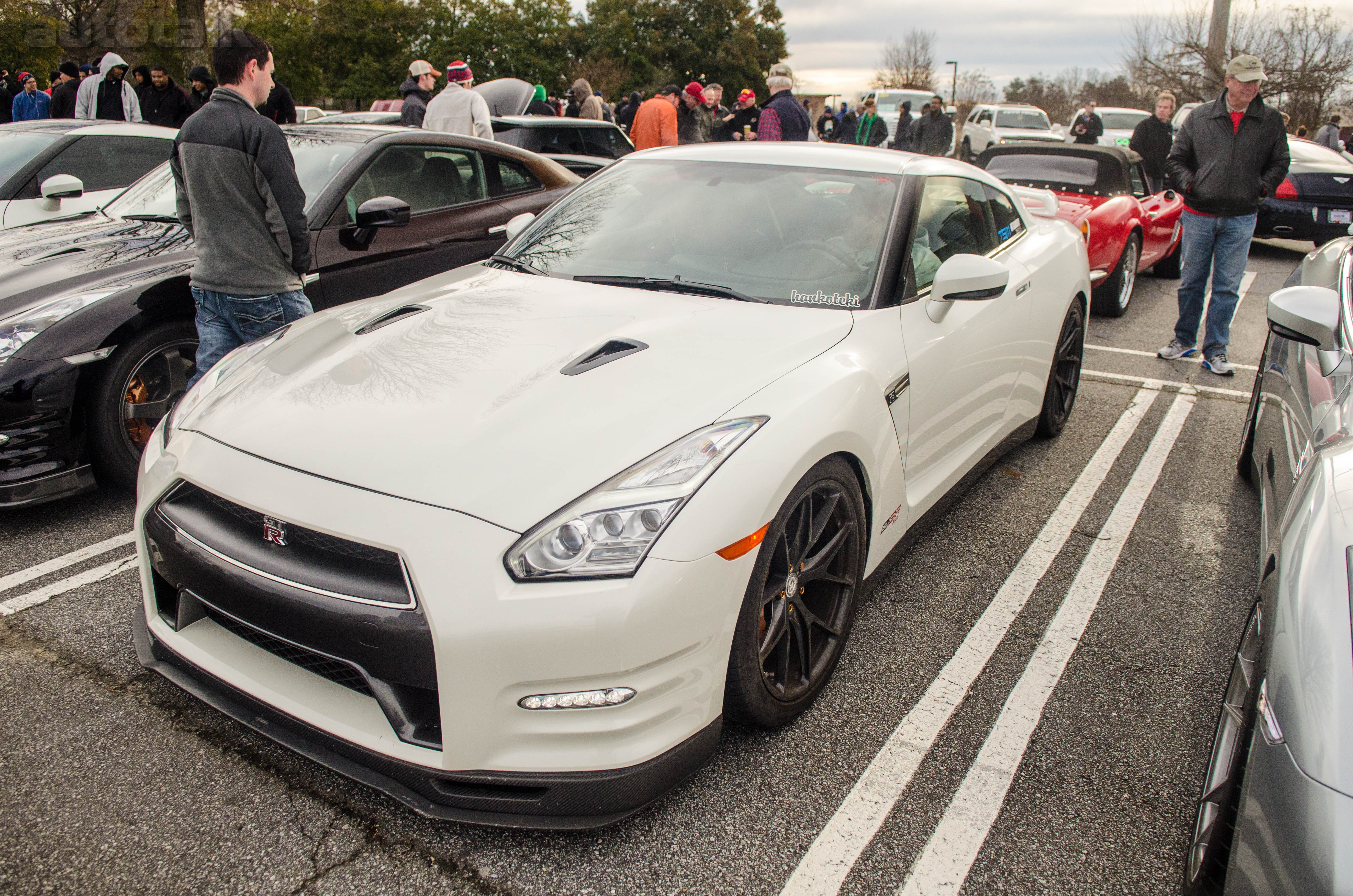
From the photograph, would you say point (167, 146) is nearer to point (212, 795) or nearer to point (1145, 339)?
point (212, 795)

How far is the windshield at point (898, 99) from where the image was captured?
28.9m

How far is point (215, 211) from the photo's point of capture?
343cm

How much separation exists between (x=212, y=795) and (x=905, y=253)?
2.47 meters

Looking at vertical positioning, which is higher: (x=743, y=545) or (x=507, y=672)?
(x=743, y=545)

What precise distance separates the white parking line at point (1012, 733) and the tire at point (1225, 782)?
0.43 metres

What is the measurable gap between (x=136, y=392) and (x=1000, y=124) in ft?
94.1

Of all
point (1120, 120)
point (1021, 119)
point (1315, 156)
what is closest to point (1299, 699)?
point (1315, 156)

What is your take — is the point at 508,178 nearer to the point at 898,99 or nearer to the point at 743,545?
the point at 743,545

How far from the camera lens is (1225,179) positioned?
559 cm

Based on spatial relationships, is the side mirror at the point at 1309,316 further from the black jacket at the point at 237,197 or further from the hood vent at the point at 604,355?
the black jacket at the point at 237,197

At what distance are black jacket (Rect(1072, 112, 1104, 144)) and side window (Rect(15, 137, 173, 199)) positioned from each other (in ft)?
46.8

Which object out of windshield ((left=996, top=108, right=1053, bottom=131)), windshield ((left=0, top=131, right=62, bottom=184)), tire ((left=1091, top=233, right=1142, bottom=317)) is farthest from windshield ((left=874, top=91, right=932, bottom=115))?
windshield ((left=0, top=131, right=62, bottom=184))

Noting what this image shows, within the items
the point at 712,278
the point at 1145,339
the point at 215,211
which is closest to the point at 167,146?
the point at 215,211

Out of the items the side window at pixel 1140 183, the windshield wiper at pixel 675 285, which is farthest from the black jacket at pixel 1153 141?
the windshield wiper at pixel 675 285
